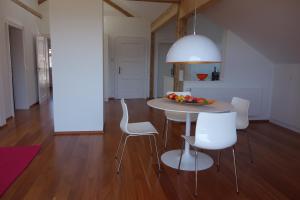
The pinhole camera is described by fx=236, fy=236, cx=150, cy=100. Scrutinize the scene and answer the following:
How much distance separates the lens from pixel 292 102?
4359 millimetres

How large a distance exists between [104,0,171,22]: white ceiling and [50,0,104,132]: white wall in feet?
9.49

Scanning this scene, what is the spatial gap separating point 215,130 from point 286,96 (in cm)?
314

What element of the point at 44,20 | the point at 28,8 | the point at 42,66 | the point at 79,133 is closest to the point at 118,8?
the point at 44,20

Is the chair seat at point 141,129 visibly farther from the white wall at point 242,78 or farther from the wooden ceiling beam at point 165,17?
the wooden ceiling beam at point 165,17

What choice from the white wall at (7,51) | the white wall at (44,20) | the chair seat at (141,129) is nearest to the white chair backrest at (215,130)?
the chair seat at (141,129)

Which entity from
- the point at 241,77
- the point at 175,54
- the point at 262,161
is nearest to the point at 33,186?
the point at 175,54

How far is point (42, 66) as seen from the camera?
270 inches

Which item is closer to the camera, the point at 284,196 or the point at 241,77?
the point at 284,196

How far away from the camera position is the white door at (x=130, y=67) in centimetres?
754

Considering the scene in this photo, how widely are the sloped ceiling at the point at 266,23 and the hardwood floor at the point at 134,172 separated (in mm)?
1516

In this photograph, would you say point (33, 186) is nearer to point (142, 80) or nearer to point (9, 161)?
point (9, 161)

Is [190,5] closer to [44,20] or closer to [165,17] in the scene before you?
[165,17]

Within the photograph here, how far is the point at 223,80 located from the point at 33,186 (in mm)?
3829

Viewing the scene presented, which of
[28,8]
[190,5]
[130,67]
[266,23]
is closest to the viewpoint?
[266,23]
